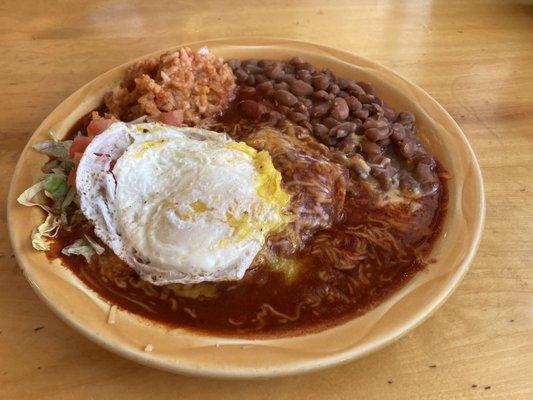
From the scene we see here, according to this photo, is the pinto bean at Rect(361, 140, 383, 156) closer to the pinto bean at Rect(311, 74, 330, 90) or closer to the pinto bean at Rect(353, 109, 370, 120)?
the pinto bean at Rect(353, 109, 370, 120)

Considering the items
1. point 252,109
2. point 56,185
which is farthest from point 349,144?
point 56,185

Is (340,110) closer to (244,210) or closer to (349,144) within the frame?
(349,144)

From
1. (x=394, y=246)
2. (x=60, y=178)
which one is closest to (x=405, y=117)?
(x=394, y=246)

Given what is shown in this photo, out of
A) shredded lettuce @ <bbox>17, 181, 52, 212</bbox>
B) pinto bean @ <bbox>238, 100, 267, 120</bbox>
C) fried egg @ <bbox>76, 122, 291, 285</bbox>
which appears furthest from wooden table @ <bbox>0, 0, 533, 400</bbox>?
pinto bean @ <bbox>238, 100, 267, 120</bbox>

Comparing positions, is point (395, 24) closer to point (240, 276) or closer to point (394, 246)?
point (394, 246)

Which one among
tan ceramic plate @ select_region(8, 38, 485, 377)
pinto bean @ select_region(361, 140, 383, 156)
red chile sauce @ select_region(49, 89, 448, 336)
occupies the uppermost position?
pinto bean @ select_region(361, 140, 383, 156)

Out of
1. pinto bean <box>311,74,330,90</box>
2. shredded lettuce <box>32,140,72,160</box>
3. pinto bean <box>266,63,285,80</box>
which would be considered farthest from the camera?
pinto bean <box>266,63,285,80</box>

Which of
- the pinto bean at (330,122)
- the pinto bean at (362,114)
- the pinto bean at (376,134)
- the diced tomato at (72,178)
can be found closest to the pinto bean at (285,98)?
the pinto bean at (330,122)

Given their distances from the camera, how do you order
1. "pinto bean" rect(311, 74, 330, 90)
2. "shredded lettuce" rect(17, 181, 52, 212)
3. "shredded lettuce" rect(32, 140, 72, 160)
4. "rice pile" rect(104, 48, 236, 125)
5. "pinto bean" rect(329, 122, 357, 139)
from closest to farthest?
"shredded lettuce" rect(17, 181, 52, 212) < "shredded lettuce" rect(32, 140, 72, 160) < "pinto bean" rect(329, 122, 357, 139) < "rice pile" rect(104, 48, 236, 125) < "pinto bean" rect(311, 74, 330, 90)
